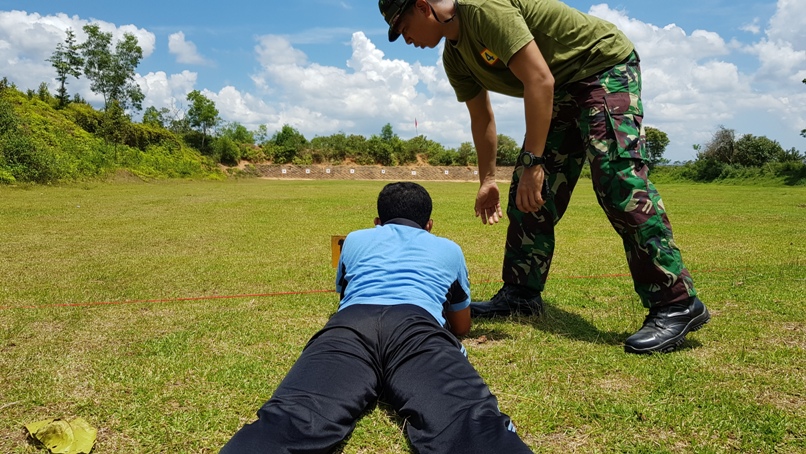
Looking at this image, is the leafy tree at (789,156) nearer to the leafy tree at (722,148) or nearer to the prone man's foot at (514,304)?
the leafy tree at (722,148)

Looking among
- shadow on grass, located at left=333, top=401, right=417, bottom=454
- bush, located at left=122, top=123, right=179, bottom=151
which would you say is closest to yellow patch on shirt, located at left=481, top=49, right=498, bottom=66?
shadow on grass, located at left=333, top=401, right=417, bottom=454

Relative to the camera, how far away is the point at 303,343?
296 cm

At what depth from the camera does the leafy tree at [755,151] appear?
36750 millimetres

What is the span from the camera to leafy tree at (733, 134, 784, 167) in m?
36.8

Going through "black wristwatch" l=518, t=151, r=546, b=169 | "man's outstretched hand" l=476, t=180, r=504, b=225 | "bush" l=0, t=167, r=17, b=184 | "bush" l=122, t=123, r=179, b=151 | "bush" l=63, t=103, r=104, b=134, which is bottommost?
"bush" l=0, t=167, r=17, b=184

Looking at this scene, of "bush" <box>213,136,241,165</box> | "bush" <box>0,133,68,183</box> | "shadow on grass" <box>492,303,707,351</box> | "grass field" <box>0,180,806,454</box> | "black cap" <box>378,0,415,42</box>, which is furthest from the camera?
"bush" <box>213,136,241,165</box>

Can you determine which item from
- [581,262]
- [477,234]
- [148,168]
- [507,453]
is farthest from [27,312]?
[148,168]

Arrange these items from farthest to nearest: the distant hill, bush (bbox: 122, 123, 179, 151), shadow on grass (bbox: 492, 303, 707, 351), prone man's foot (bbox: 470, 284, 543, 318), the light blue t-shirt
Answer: bush (bbox: 122, 123, 179, 151) → the distant hill → prone man's foot (bbox: 470, 284, 543, 318) → shadow on grass (bbox: 492, 303, 707, 351) → the light blue t-shirt

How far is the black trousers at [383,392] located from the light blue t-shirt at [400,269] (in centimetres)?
10

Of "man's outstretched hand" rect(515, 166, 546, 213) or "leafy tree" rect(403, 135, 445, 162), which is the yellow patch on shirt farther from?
"leafy tree" rect(403, 135, 445, 162)

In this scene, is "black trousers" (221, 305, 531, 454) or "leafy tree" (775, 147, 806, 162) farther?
"leafy tree" (775, 147, 806, 162)

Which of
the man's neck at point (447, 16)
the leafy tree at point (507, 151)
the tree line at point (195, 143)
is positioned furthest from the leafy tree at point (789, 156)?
the man's neck at point (447, 16)

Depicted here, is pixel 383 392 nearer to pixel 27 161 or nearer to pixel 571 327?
pixel 571 327

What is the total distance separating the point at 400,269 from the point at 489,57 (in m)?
1.14
